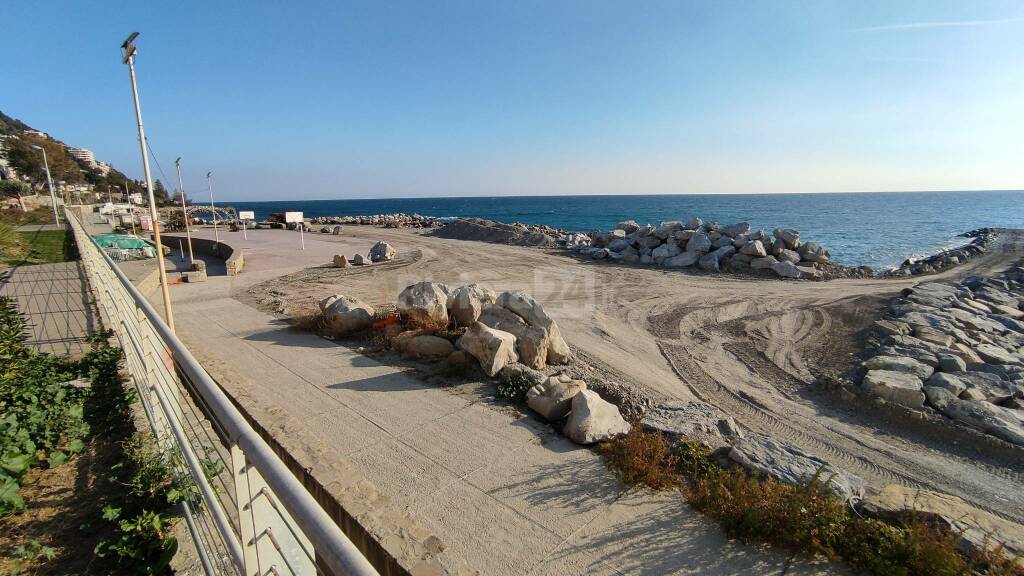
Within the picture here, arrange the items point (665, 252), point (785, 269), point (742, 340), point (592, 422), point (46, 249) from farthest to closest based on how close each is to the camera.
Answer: point (665, 252), point (785, 269), point (46, 249), point (742, 340), point (592, 422)

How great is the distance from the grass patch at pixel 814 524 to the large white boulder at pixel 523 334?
290 centimetres

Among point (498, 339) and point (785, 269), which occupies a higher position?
point (498, 339)

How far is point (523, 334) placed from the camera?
7898 mm

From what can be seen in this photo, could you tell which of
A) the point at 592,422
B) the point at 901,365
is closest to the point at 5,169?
the point at 592,422

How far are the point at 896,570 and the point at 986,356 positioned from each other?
9.71 metres

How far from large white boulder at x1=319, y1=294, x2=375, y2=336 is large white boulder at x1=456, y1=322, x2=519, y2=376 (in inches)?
110

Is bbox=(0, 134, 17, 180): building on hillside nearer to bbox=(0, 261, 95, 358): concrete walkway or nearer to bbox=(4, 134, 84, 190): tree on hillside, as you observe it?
bbox=(4, 134, 84, 190): tree on hillside

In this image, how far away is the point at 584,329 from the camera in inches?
444

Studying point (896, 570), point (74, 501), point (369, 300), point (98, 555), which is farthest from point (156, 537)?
point (369, 300)

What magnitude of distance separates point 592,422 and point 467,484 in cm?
168

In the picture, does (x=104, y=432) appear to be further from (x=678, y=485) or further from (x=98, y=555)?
(x=678, y=485)

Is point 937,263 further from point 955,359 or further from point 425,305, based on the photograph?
point 425,305

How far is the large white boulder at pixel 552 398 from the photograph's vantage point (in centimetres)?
598

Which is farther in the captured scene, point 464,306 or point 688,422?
point 464,306
